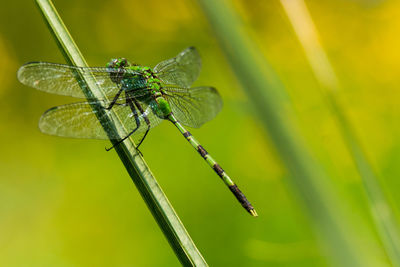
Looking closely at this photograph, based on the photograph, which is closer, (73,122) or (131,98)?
(73,122)

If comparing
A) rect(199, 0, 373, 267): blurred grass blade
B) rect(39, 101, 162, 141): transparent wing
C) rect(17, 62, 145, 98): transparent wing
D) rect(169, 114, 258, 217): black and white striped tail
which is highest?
rect(17, 62, 145, 98): transparent wing

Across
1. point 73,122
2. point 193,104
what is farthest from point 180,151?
point 73,122

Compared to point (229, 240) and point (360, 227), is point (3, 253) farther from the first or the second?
point (360, 227)

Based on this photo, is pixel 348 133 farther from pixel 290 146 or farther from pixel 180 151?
pixel 180 151

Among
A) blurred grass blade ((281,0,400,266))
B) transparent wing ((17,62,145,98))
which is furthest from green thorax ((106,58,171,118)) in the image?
blurred grass blade ((281,0,400,266))

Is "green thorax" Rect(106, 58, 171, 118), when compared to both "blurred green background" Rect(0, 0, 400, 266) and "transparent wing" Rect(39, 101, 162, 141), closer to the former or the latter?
"transparent wing" Rect(39, 101, 162, 141)

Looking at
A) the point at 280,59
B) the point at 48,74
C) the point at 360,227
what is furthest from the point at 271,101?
the point at 280,59

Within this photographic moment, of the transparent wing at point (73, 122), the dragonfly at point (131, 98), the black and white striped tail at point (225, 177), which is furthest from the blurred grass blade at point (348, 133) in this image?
the black and white striped tail at point (225, 177)
